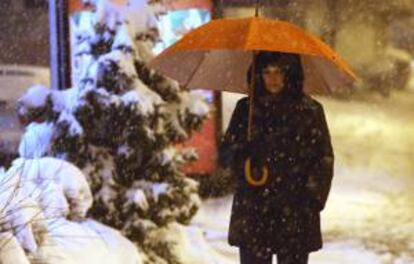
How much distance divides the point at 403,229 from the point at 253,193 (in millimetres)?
5076

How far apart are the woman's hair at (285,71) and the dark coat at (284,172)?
57 millimetres

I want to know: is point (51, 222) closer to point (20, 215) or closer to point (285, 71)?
point (20, 215)

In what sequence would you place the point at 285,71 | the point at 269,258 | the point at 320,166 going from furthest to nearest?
the point at 269,258, the point at 285,71, the point at 320,166

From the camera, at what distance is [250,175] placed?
14.8 ft

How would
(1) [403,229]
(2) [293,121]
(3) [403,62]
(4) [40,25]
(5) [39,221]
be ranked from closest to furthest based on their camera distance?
→ (2) [293,121]
(5) [39,221]
(1) [403,229]
(4) [40,25]
(3) [403,62]

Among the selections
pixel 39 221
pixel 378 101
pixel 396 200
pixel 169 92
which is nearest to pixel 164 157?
pixel 169 92

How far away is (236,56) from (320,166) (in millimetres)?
1037

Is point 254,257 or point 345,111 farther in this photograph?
point 345,111

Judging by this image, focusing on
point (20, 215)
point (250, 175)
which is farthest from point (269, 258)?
point (20, 215)

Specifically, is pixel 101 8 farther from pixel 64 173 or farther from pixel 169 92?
pixel 64 173

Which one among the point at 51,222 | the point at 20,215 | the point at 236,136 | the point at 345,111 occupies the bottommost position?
the point at 345,111

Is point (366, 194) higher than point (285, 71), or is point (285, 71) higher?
point (285, 71)

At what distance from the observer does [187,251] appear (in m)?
7.46

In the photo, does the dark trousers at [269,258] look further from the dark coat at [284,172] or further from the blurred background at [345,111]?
the blurred background at [345,111]
